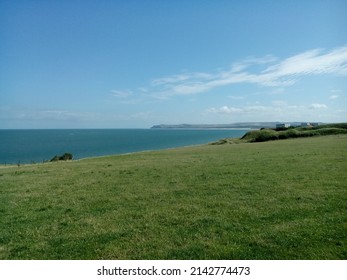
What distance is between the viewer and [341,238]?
9117 mm

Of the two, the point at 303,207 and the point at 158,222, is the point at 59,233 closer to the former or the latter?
the point at 158,222

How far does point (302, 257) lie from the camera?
8141 mm

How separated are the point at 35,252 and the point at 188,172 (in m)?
15.7

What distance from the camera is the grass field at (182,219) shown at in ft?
29.1

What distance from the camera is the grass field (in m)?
8.88

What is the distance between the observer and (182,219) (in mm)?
11523

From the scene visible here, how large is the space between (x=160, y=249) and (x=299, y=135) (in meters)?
89.2

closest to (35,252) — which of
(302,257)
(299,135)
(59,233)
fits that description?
(59,233)
